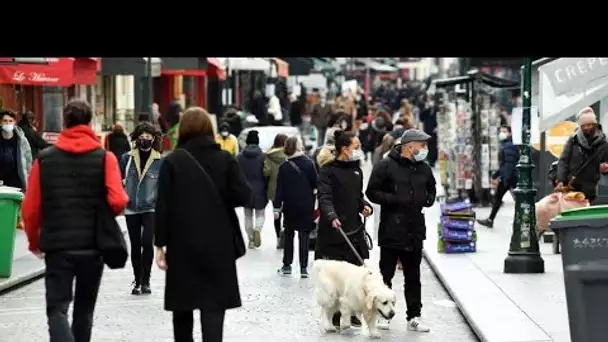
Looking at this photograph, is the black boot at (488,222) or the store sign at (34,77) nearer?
the black boot at (488,222)

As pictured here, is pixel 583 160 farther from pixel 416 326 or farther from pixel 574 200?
pixel 416 326

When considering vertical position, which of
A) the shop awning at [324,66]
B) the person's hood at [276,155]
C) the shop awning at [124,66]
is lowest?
the person's hood at [276,155]

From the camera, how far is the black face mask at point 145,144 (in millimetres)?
15531

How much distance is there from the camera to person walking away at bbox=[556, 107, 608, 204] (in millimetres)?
17984

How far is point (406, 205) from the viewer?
13.3m

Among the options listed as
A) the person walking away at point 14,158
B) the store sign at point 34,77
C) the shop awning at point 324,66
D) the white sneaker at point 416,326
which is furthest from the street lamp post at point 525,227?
the shop awning at point 324,66

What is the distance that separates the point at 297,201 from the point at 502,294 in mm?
3309

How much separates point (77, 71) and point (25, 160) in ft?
21.0

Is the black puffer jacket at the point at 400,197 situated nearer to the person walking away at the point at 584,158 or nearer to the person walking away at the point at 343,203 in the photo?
the person walking away at the point at 343,203

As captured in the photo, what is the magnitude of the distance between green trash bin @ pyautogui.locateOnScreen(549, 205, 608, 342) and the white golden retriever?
2.41 meters

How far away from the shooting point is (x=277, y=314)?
47.6 ft

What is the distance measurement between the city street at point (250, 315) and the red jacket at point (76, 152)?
2.89 m
